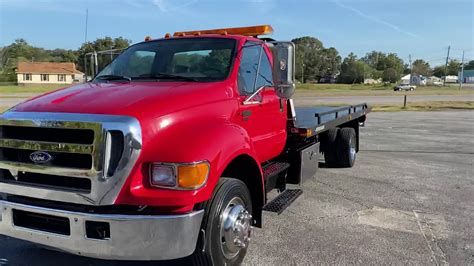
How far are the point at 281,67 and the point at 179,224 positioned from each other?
2113 mm

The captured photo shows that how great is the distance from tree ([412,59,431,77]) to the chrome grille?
15739cm

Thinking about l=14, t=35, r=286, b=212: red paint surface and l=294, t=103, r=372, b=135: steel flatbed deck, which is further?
l=294, t=103, r=372, b=135: steel flatbed deck

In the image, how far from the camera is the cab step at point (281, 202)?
4.73 m

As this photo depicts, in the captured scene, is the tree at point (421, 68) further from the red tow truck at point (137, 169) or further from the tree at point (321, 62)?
the red tow truck at point (137, 169)

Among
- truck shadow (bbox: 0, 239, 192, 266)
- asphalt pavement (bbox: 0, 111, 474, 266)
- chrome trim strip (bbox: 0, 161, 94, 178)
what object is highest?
chrome trim strip (bbox: 0, 161, 94, 178)

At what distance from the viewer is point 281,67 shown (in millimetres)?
4582

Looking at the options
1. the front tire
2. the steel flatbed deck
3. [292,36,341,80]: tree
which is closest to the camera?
the front tire

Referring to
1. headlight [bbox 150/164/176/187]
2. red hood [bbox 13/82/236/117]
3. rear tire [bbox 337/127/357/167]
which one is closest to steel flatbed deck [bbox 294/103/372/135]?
rear tire [bbox 337/127/357/167]

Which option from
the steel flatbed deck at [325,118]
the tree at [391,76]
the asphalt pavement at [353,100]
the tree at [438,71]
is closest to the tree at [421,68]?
the tree at [438,71]

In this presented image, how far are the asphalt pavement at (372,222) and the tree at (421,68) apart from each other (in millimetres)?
151550

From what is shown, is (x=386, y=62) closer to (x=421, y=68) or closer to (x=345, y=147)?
(x=421, y=68)

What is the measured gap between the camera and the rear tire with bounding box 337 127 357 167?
8.48 metres

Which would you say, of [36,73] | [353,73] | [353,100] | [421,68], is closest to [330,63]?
[353,73]

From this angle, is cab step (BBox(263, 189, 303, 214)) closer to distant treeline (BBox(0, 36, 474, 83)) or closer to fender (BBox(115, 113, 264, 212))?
fender (BBox(115, 113, 264, 212))
